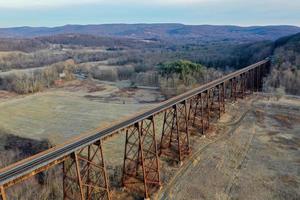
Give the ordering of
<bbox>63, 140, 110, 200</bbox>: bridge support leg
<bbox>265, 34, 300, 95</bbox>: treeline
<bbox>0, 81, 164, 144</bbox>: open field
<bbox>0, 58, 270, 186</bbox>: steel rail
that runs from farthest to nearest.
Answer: <bbox>265, 34, 300, 95</bbox>: treeline, <bbox>0, 81, 164, 144</bbox>: open field, <bbox>63, 140, 110, 200</bbox>: bridge support leg, <bbox>0, 58, 270, 186</bbox>: steel rail

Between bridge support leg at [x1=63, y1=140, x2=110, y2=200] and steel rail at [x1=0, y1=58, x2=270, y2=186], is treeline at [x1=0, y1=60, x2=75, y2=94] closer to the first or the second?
bridge support leg at [x1=63, y1=140, x2=110, y2=200]

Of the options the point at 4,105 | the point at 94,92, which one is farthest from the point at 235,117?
Result: the point at 4,105

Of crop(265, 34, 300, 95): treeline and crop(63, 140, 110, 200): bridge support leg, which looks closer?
crop(63, 140, 110, 200): bridge support leg

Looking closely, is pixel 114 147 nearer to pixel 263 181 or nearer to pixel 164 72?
pixel 263 181

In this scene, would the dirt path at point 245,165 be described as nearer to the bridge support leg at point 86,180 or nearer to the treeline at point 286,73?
the bridge support leg at point 86,180

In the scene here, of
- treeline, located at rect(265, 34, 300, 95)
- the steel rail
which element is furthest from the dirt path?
treeline, located at rect(265, 34, 300, 95)

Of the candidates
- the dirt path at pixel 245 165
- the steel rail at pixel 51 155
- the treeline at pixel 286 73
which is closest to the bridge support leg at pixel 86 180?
the steel rail at pixel 51 155

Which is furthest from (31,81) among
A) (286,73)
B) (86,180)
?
(286,73)

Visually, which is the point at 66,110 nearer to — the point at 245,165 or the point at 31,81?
the point at 31,81

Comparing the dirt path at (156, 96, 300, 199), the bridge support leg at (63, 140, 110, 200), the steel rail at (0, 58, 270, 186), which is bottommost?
the dirt path at (156, 96, 300, 199)

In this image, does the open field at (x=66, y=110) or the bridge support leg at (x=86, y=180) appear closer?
the bridge support leg at (x=86, y=180)
